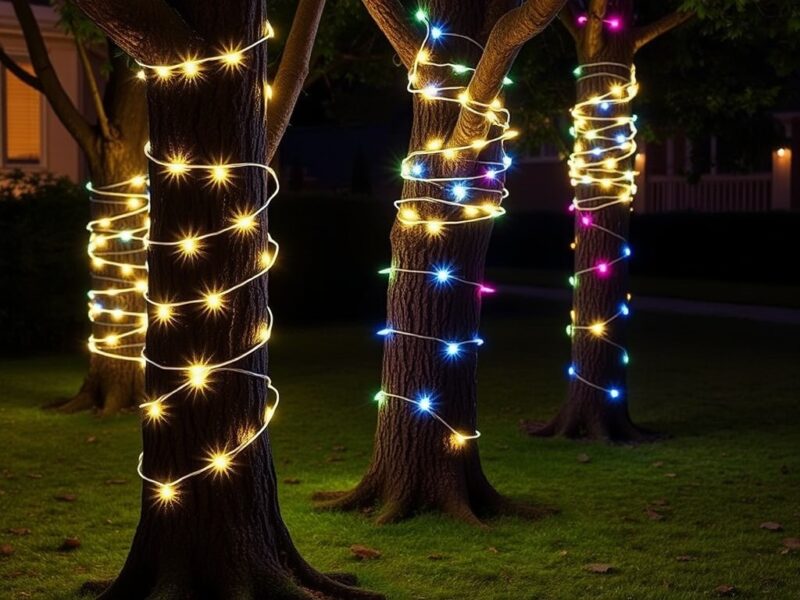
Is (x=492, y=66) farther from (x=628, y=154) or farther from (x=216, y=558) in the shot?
(x=628, y=154)

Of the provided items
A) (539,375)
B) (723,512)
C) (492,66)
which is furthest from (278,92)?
(539,375)

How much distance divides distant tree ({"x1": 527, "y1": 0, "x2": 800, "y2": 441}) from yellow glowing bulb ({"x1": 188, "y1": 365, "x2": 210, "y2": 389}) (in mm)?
5358

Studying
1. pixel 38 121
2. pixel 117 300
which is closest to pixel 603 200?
pixel 117 300

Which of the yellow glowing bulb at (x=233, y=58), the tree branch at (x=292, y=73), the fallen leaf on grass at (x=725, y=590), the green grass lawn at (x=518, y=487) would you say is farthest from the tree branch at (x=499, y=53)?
the fallen leaf on grass at (x=725, y=590)

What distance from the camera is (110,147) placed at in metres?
11.8

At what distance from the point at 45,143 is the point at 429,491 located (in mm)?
14019

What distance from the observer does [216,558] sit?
5441 mm

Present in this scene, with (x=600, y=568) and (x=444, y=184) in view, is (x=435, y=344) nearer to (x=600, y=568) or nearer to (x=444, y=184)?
(x=444, y=184)

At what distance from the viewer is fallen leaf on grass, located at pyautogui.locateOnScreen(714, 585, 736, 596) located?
6066 millimetres

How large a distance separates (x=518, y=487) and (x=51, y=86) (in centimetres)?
592

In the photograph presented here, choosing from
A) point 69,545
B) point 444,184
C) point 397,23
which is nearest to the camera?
point 69,545

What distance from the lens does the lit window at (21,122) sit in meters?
19.8

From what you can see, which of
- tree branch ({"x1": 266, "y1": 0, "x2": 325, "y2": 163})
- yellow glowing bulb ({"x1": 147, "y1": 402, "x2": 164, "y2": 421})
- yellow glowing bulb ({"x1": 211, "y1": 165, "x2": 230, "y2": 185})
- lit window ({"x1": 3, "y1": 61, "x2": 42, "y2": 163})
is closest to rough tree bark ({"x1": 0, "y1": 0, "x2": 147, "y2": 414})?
tree branch ({"x1": 266, "y1": 0, "x2": 325, "y2": 163})

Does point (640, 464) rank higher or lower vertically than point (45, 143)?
lower
